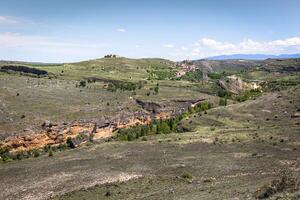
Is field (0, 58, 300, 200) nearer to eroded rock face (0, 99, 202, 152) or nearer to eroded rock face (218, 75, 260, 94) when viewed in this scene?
eroded rock face (0, 99, 202, 152)

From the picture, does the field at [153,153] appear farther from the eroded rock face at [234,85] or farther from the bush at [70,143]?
the eroded rock face at [234,85]

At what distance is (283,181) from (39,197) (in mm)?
22848

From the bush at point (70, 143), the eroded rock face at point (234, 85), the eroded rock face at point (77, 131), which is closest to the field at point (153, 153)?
the eroded rock face at point (77, 131)

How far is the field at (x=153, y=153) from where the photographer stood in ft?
118

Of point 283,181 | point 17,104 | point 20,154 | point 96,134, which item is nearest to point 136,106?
point 96,134

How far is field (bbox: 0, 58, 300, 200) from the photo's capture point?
118ft

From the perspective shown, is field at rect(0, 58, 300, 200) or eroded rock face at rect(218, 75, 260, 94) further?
eroded rock face at rect(218, 75, 260, 94)

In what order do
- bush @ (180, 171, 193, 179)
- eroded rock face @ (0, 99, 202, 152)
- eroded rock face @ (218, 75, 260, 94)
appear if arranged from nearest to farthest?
bush @ (180, 171, 193, 179) < eroded rock face @ (0, 99, 202, 152) < eroded rock face @ (218, 75, 260, 94)

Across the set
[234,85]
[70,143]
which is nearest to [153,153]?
[70,143]

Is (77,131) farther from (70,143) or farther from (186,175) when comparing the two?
(186,175)

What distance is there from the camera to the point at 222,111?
91.1 m

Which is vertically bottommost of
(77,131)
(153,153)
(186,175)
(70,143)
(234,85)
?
(70,143)

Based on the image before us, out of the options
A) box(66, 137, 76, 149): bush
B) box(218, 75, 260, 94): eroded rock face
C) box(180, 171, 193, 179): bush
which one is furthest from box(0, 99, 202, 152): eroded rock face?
box(218, 75, 260, 94): eroded rock face

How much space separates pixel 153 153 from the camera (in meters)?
55.1
